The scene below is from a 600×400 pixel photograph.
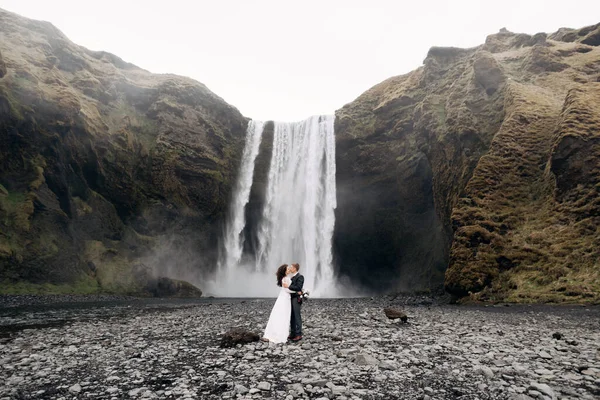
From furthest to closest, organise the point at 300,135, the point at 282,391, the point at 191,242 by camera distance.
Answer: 1. the point at 300,135
2. the point at 191,242
3. the point at 282,391

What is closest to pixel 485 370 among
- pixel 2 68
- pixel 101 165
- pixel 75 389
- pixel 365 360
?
pixel 365 360

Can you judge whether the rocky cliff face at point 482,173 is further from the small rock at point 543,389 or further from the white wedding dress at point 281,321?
the white wedding dress at point 281,321

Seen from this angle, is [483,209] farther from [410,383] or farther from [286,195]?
[286,195]

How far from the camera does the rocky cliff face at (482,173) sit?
Result: 23.2 meters

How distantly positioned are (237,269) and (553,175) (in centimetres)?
4343

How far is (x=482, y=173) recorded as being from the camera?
98.4ft

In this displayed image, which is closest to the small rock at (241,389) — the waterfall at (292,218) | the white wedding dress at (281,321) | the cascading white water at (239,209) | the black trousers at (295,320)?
the white wedding dress at (281,321)

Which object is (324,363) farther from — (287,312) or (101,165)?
(101,165)

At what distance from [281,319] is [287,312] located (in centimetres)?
31

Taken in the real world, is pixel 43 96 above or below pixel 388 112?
below

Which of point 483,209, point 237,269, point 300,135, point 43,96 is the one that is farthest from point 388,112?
point 43,96

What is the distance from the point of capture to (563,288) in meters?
19.4

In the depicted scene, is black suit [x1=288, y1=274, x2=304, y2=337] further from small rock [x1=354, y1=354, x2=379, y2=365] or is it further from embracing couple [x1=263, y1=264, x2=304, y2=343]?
small rock [x1=354, y1=354, x2=379, y2=365]

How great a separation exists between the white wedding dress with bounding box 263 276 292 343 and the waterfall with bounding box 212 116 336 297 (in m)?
39.5
